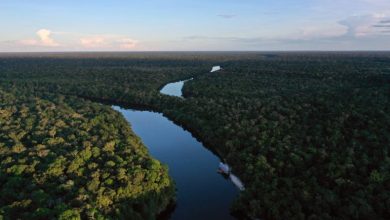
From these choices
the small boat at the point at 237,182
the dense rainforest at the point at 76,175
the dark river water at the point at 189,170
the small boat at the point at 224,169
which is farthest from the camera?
the small boat at the point at 224,169

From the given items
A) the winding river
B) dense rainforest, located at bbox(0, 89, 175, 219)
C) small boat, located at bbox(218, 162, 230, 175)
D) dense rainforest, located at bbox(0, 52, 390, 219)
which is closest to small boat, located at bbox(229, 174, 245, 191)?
the winding river

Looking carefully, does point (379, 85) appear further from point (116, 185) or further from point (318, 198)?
point (116, 185)

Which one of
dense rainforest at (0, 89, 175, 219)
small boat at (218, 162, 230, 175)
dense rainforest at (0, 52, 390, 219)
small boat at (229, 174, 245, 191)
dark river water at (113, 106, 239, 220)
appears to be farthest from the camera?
small boat at (218, 162, 230, 175)

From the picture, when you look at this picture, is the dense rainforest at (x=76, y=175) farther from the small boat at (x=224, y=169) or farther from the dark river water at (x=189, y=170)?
the small boat at (x=224, y=169)

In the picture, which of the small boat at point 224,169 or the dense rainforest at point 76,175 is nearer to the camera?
the dense rainforest at point 76,175

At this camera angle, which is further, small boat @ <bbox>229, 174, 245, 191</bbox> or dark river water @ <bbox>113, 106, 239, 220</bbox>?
small boat @ <bbox>229, 174, 245, 191</bbox>

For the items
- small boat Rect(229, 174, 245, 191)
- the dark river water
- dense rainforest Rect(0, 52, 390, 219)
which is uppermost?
dense rainforest Rect(0, 52, 390, 219)

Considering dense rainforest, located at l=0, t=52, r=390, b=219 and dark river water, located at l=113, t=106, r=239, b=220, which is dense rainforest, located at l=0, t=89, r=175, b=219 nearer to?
dense rainforest, located at l=0, t=52, r=390, b=219

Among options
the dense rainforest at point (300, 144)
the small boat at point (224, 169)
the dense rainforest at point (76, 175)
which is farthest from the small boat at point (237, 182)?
the dense rainforest at point (76, 175)

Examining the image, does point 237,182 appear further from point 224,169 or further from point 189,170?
point 189,170
